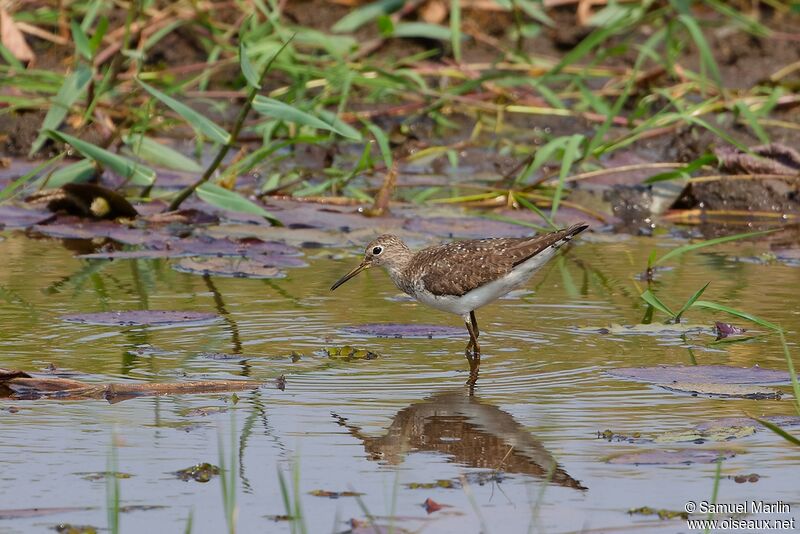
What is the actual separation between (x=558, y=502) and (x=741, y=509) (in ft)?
1.90

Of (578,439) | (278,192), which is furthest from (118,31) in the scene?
(578,439)

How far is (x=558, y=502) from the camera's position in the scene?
4543mm

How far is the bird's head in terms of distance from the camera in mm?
7934

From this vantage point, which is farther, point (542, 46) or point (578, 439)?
point (542, 46)

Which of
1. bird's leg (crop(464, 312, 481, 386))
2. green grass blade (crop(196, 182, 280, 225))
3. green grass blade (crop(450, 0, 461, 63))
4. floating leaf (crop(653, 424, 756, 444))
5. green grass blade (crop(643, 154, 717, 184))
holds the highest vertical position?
green grass blade (crop(450, 0, 461, 63))

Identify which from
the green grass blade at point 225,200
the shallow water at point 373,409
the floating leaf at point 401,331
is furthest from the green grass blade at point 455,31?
the floating leaf at point 401,331

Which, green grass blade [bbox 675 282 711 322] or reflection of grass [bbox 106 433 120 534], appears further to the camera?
green grass blade [bbox 675 282 711 322]

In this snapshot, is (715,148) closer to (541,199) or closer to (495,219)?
(541,199)

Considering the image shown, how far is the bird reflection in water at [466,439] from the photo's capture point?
4945 millimetres

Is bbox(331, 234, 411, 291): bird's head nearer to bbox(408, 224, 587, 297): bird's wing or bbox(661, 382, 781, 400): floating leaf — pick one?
bbox(408, 224, 587, 297): bird's wing

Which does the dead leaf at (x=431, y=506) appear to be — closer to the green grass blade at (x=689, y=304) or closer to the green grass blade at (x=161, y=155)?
the green grass blade at (x=689, y=304)

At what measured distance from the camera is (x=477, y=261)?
24.1 ft

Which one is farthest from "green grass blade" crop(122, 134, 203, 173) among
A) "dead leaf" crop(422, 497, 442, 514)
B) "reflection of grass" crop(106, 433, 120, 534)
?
"dead leaf" crop(422, 497, 442, 514)

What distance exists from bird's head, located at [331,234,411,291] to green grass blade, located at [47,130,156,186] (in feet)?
5.80
